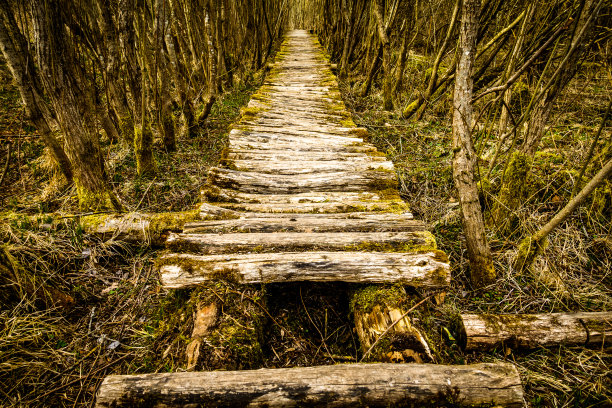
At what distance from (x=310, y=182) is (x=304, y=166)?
319 mm

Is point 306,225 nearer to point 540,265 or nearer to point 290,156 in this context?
point 290,156

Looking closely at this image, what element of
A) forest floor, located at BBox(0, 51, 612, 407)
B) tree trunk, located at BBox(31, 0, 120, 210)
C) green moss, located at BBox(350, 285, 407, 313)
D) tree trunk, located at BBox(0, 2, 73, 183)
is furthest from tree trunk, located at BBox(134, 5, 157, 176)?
green moss, located at BBox(350, 285, 407, 313)

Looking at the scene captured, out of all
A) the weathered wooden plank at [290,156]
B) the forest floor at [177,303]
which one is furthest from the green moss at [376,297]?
the weathered wooden plank at [290,156]

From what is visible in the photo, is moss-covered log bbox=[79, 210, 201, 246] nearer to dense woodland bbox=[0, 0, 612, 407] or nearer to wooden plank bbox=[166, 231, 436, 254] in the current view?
dense woodland bbox=[0, 0, 612, 407]

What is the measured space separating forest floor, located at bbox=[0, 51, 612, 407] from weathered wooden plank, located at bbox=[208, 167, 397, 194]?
2.26 ft

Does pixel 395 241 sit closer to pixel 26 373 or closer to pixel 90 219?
pixel 26 373

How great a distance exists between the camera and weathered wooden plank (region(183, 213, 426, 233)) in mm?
2256

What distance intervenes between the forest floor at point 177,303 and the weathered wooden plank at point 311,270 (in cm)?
14

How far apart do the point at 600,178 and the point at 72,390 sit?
3.81m

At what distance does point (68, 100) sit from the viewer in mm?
2439

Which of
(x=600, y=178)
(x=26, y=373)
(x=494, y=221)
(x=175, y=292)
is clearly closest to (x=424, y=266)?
(x=600, y=178)

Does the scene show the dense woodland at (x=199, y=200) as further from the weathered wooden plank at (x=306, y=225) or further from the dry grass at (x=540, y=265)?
the weathered wooden plank at (x=306, y=225)

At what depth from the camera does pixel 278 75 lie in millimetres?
7262

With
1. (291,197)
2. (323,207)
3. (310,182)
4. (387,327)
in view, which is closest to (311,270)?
(387,327)
